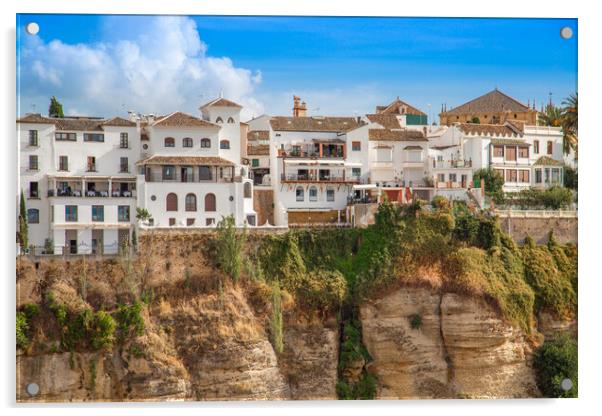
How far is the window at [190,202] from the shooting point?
3338cm

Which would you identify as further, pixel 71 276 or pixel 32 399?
pixel 71 276

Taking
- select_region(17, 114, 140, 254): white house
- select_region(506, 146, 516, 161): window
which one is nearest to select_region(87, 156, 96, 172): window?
select_region(17, 114, 140, 254): white house

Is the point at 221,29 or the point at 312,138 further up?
the point at 221,29

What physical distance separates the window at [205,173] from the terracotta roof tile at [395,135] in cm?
505

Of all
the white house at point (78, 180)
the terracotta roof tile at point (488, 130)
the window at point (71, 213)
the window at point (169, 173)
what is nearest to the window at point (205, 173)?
the window at point (169, 173)

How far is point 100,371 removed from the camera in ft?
97.8

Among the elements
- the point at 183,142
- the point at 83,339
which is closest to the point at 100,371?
the point at 83,339

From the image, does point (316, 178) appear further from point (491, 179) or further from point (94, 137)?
point (94, 137)

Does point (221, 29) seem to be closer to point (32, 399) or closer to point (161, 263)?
point (161, 263)

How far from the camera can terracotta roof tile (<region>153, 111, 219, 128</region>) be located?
111ft

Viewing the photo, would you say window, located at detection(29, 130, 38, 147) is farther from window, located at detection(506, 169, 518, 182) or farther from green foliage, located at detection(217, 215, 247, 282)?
window, located at detection(506, 169, 518, 182)

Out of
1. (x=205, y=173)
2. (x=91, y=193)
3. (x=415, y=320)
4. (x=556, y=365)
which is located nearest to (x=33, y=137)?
(x=91, y=193)

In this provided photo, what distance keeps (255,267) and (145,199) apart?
3.49 m

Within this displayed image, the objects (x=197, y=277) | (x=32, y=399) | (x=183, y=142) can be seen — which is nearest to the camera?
(x=32, y=399)
